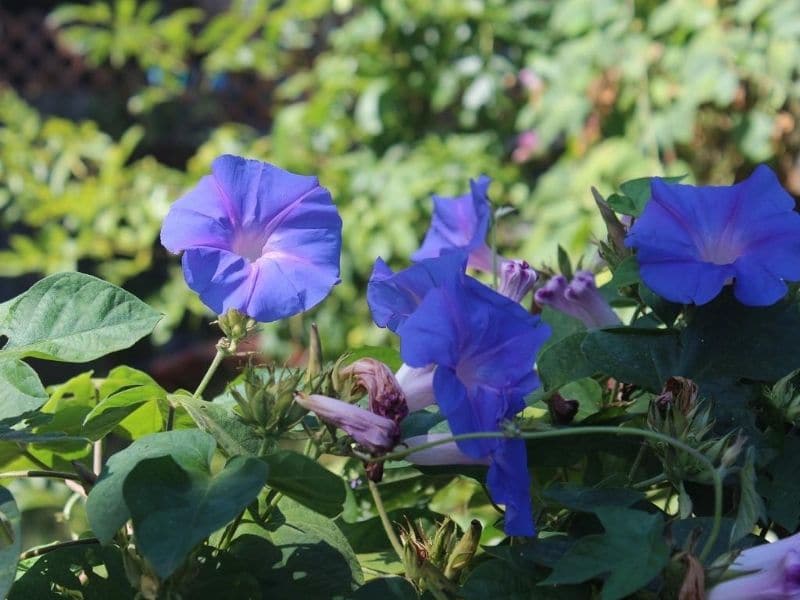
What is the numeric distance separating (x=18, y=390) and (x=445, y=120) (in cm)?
292

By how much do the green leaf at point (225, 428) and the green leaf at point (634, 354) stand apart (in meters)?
0.22

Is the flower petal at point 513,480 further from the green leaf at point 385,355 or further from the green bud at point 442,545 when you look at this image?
the green leaf at point 385,355

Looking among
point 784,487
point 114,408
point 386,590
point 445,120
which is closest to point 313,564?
point 386,590

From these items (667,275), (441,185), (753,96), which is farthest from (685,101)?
(667,275)

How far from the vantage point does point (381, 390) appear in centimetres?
57

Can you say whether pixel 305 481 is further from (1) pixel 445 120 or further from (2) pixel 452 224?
(1) pixel 445 120

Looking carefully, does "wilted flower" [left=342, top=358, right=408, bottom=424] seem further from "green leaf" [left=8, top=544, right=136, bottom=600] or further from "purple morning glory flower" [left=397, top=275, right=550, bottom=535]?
"green leaf" [left=8, top=544, right=136, bottom=600]

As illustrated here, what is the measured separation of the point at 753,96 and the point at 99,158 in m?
2.31

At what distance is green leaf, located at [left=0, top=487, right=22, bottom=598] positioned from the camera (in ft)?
1.56

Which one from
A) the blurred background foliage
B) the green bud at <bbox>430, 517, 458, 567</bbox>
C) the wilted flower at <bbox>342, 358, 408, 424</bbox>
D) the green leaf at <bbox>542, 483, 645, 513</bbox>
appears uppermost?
the wilted flower at <bbox>342, 358, 408, 424</bbox>

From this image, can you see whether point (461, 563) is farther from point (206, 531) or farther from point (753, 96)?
point (753, 96)

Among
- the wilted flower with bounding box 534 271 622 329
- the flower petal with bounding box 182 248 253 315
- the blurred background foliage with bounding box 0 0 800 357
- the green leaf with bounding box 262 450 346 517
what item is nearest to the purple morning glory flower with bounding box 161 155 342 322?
the flower petal with bounding box 182 248 253 315

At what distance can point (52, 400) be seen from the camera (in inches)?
28.4

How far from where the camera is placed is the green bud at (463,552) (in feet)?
1.97
